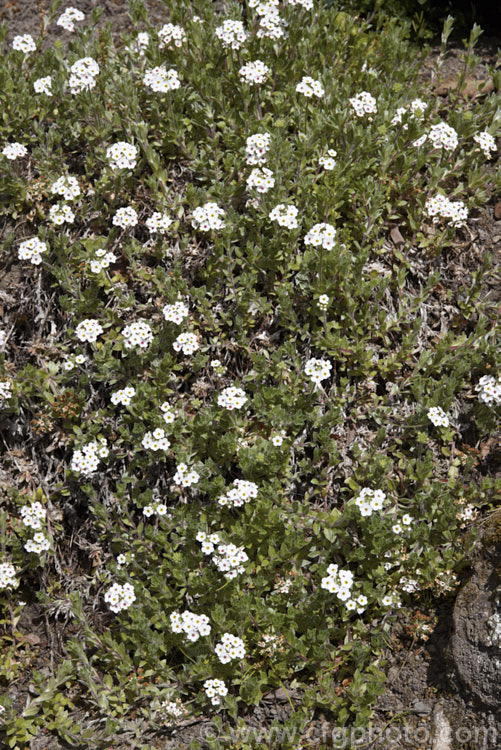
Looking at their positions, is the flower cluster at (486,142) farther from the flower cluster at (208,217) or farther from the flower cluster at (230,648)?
the flower cluster at (230,648)

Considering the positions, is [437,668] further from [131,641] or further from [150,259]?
[150,259]

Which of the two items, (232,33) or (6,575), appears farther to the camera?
(232,33)

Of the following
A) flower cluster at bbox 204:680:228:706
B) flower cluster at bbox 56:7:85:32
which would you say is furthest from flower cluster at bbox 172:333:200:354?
flower cluster at bbox 56:7:85:32

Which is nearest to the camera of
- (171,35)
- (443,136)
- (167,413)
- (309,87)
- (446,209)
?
(167,413)

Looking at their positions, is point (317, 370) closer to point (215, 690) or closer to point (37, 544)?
point (215, 690)

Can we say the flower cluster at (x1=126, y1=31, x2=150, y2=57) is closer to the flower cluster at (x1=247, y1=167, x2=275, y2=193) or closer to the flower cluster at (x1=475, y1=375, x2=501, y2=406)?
the flower cluster at (x1=247, y1=167, x2=275, y2=193)

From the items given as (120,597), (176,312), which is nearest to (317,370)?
(176,312)

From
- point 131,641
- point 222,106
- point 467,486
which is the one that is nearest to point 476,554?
point 467,486
